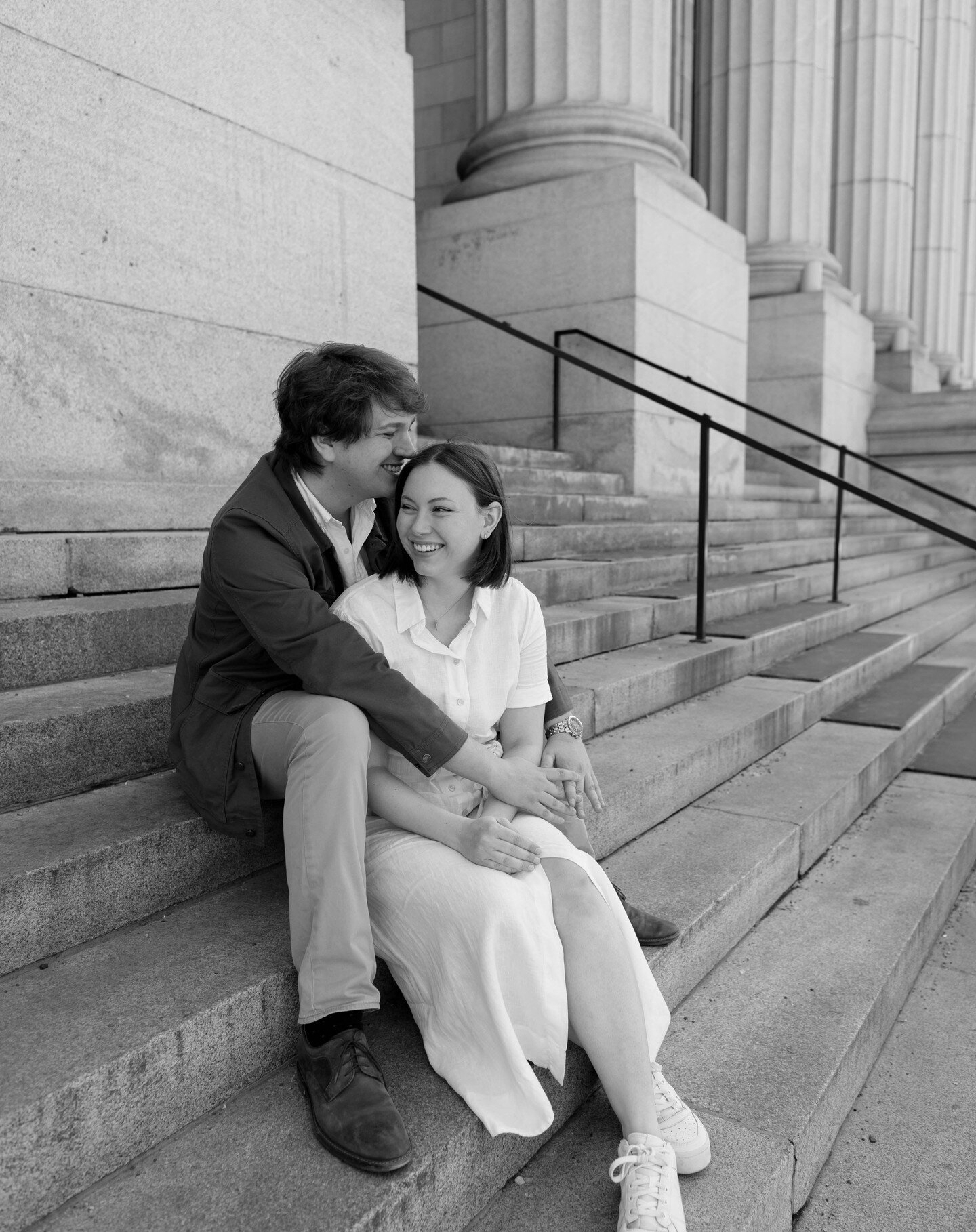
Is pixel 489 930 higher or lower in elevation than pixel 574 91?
lower

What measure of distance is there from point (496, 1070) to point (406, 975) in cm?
25

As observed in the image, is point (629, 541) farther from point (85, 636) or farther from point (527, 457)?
point (85, 636)

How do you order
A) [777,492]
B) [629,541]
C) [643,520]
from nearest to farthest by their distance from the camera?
[629,541] → [643,520] → [777,492]

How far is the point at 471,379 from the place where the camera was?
8.12m

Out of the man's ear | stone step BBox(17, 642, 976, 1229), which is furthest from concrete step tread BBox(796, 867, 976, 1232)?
the man's ear

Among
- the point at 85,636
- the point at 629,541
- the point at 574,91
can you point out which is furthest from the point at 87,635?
the point at 574,91

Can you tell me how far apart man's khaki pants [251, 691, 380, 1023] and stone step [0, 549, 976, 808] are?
721 millimetres

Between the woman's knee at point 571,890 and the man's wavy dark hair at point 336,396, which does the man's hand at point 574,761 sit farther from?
the man's wavy dark hair at point 336,396

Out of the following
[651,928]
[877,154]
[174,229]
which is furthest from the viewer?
[877,154]

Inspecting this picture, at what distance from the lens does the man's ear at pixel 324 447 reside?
2.19 m

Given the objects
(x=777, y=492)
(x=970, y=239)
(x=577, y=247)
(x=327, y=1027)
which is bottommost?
(x=327, y=1027)

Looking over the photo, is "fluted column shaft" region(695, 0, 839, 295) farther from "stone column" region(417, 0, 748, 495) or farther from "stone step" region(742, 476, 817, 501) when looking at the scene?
"stone column" region(417, 0, 748, 495)

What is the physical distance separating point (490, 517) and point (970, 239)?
67.3 feet

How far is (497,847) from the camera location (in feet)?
6.18
